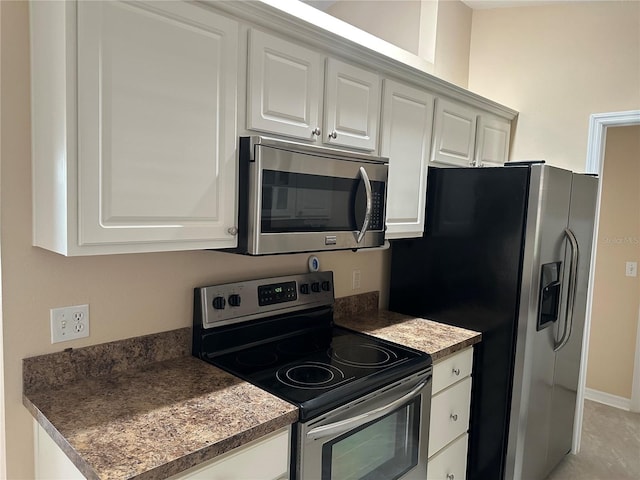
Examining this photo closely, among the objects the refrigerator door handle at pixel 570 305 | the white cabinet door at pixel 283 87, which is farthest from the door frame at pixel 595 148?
the white cabinet door at pixel 283 87

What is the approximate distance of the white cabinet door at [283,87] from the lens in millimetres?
1507

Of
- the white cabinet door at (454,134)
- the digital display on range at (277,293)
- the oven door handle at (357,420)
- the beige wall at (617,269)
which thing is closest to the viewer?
the oven door handle at (357,420)

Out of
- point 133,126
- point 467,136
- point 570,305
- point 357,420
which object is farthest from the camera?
point 467,136

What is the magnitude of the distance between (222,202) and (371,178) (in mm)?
682

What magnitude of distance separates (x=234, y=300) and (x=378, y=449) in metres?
0.79

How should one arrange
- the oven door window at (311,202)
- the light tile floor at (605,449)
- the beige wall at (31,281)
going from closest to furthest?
1. the beige wall at (31,281)
2. the oven door window at (311,202)
3. the light tile floor at (605,449)

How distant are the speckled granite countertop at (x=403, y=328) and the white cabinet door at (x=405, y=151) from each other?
0.46 meters

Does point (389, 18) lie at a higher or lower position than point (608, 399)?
higher

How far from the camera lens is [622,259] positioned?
3506 mm

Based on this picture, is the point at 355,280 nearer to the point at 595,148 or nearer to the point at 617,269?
the point at 595,148

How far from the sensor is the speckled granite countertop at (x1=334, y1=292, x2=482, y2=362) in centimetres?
205

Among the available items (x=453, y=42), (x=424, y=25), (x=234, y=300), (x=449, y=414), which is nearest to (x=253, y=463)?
(x=234, y=300)

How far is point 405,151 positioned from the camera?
2158 mm

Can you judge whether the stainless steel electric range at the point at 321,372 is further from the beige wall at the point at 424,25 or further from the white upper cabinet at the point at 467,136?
the beige wall at the point at 424,25
